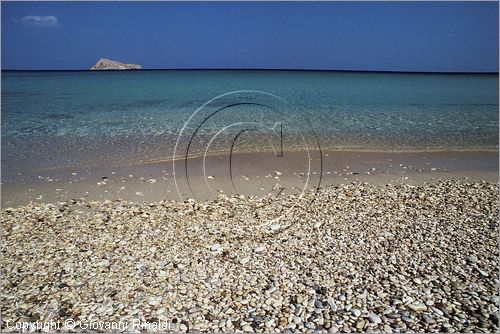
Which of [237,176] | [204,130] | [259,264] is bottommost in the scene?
[259,264]

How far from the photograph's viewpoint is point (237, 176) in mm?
8586

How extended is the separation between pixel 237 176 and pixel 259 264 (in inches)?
160

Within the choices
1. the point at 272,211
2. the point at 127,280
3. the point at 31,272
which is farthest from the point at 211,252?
the point at 31,272

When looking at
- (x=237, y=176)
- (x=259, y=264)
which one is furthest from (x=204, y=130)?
(x=259, y=264)

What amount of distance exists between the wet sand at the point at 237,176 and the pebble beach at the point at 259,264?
2.27ft

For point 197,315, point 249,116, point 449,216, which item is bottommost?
point 197,315

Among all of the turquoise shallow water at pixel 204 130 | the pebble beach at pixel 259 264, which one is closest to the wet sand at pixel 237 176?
the pebble beach at pixel 259 264

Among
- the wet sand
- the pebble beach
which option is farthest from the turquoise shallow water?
the pebble beach

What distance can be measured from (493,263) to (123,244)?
5.15 meters

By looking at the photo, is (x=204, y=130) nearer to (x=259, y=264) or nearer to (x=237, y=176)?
(x=237, y=176)

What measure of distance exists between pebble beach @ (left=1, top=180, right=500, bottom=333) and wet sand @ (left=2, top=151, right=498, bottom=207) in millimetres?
692

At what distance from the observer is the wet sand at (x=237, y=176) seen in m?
7.49

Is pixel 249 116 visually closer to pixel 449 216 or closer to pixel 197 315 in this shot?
pixel 449 216

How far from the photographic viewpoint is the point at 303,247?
5.12 meters
